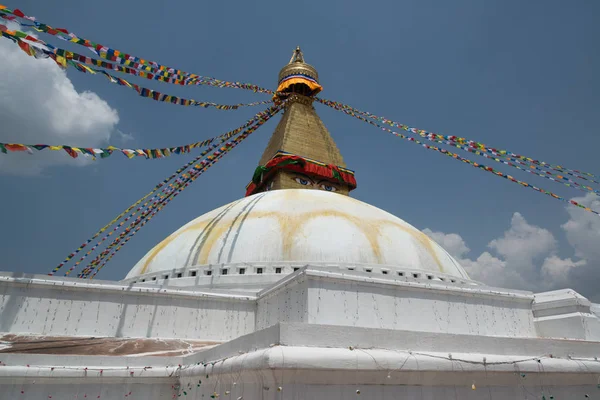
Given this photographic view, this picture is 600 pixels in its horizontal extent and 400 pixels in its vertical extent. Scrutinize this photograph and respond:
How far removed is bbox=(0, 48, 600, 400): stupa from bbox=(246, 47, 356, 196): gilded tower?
343cm

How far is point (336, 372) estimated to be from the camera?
13.9 ft

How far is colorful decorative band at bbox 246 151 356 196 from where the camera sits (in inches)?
650

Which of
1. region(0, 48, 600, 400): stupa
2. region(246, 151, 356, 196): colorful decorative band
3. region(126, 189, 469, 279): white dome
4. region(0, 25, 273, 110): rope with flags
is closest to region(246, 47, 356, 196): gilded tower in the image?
region(246, 151, 356, 196): colorful decorative band

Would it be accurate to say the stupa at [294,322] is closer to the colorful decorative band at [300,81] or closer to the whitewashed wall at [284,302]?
the whitewashed wall at [284,302]

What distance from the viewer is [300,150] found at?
57.0 ft

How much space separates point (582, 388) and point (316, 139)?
46.2 feet

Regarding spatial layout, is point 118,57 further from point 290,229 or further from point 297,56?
point 297,56

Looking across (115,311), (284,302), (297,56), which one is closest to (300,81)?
(297,56)

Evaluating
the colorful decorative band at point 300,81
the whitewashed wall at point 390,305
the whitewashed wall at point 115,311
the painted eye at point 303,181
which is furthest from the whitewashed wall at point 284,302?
the colorful decorative band at point 300,81

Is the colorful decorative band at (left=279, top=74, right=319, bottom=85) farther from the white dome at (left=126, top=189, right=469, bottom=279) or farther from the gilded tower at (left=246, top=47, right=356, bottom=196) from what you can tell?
the white dome at (left=126, top=189, right=469, bottom=279)

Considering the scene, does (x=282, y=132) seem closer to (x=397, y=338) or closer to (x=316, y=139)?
Answer: (x=316, y=139)

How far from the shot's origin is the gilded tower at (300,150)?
655 inches

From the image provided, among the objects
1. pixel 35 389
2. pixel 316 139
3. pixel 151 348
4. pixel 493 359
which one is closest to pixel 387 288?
pixel 493 359

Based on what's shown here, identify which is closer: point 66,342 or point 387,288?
point 66,342
